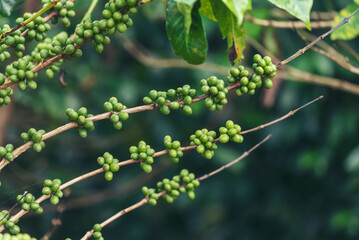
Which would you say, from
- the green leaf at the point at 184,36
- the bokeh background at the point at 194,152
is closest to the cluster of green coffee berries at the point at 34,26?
the green leaf at the point at 184,36

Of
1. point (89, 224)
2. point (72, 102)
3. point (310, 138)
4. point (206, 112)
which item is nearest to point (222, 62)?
point (206, 112)

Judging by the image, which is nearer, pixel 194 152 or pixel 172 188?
pixel 172 188

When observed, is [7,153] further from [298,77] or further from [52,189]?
[298,77]

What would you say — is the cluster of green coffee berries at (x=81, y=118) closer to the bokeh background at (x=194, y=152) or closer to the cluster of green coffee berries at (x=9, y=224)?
the cluster of green coffee berries at (x=9, y=224)

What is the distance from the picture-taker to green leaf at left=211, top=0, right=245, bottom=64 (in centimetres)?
77

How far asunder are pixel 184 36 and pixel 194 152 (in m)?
2.13

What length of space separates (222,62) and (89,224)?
147 cm

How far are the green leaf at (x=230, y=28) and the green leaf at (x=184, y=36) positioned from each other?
0.04 metres

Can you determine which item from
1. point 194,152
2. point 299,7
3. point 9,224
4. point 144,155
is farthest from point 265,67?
point 194,152

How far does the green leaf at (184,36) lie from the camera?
80 centimetres

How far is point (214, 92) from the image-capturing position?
2.64 feet

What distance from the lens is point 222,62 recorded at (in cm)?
257

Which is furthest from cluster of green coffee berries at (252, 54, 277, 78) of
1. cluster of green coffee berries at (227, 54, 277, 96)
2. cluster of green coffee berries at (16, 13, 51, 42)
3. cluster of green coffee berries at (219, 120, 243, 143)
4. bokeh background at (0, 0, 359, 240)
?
bokeh background at (0, 0, 359, 240)

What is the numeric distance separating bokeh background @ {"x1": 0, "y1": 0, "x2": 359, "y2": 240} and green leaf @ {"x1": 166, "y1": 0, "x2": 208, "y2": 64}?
1.49 metres
